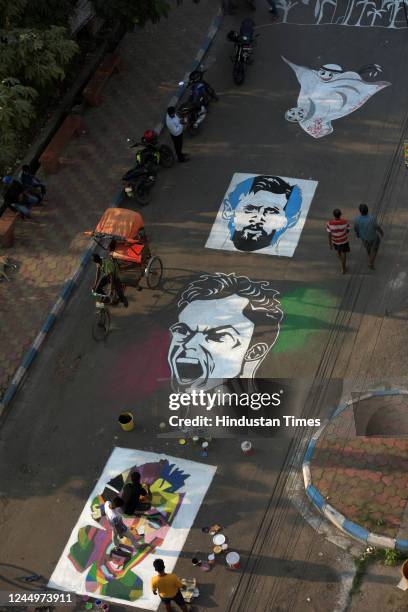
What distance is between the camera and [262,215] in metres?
17.7

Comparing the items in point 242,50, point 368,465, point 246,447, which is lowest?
point 246,447

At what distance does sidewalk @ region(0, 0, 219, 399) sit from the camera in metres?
16.9

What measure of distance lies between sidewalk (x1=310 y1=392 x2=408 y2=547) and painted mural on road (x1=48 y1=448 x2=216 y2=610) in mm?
2024

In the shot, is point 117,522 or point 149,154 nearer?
point 117,522

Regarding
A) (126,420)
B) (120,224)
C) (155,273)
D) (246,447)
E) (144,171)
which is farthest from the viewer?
(144,171)

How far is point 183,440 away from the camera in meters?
14.2

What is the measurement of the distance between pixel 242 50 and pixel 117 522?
13488 mm

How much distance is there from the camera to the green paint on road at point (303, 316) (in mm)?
15298

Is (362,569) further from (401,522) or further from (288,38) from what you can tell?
(288,38)

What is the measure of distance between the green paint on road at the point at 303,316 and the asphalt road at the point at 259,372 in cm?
3

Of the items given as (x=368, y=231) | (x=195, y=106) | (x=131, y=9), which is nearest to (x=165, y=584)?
(x=368, y=231)

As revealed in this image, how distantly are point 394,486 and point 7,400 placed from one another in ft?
24.4

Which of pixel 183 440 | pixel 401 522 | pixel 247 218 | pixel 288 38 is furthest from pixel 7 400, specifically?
pixel 288 38

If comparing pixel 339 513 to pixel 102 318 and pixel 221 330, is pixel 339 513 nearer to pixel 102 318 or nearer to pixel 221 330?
pixel 221 330
